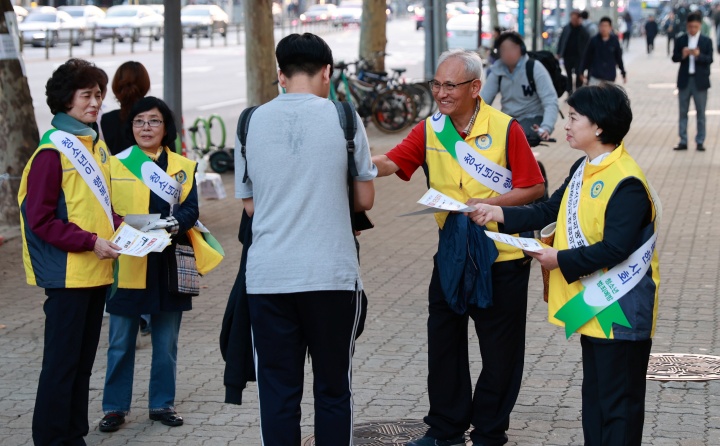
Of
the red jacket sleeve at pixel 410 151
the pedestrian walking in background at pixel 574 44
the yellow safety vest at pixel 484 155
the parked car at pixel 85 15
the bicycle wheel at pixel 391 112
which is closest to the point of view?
the yellow safety vest at pixel 484 155

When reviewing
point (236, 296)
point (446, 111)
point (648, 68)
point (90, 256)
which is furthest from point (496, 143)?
point (648, 68)

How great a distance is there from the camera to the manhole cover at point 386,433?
5461mm

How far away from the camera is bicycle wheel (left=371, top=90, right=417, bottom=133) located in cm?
2084

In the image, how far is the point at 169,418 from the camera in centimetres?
576

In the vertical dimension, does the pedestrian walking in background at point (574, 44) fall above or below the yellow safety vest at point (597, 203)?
above

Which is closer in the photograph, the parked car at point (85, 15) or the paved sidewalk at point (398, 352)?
the paved sidewalk at point (398, 352)

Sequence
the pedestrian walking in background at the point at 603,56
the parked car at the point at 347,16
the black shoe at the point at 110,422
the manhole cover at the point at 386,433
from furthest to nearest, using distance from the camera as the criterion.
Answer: the parked car at the point at 347,16
the pedestrian walking in background at the point at 603,56
the black shoe at the point at 110,422
the manhole cover at the point at 386,433

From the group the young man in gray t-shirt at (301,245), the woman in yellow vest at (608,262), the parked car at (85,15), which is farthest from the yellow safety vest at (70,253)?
the parked car at (85,15)

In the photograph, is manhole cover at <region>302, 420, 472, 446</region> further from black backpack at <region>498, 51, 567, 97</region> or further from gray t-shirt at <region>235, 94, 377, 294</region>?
black backpack at <region>498, 51, 567, 97</region>

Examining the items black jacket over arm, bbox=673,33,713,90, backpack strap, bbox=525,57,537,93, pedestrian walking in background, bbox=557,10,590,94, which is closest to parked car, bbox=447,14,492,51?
pedestrian walking in background, bbox=557,10,590,94

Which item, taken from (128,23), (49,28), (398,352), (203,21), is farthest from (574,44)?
(203,21)

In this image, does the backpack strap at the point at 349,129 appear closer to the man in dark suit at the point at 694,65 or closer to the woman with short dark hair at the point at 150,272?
the woman with short dark hair at the point at 150,272

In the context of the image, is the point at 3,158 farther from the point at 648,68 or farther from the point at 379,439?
the point at 648,68

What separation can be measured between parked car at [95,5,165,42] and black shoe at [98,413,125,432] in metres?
46.5
